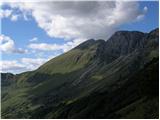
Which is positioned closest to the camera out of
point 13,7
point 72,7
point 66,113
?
point 13,7

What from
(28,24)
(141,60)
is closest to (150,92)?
(28,24)

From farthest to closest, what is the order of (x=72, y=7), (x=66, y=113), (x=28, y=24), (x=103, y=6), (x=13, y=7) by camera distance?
1. (x=66, y=113)
2. (x=28, y=24)
3. (x=103, y=6)
4. (x=72, y=7)
5. (x=13, y=7)

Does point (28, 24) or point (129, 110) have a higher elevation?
point (28, 24)

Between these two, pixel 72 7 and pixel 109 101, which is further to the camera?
pixel 109 101

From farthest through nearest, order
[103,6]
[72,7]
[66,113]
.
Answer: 1. [66,113]
2. [103,6]
3. [72,7]

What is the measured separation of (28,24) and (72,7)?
8.38 metres

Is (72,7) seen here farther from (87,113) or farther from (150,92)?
(87,113)

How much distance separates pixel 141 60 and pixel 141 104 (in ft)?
436

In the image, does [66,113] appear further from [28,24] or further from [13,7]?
[13,7]

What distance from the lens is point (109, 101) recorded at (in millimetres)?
95375

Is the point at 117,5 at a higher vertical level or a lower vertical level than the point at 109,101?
higher

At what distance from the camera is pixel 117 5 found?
26922 millimetres

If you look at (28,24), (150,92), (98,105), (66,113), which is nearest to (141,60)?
(66,113)

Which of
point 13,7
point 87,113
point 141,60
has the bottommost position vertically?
point 87,113
